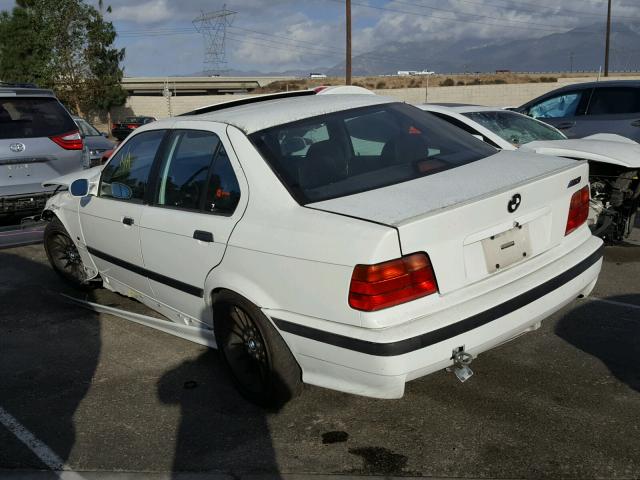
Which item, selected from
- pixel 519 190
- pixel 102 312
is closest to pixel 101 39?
pixel 102 312

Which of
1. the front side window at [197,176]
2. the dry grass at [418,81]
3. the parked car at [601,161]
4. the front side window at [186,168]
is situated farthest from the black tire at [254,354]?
the dry grass at [418,81]

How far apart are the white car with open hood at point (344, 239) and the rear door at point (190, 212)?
0.01 metres

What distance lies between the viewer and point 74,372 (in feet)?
13.9

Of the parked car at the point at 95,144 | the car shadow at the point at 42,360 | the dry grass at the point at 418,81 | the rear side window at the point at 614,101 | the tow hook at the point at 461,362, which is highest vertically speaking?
the rear side window at the point at 614,101

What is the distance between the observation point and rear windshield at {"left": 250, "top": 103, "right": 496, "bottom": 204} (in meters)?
3.38

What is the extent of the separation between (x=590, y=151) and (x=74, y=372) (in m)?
4.62

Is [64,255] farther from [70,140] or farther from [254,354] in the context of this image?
[254,354]

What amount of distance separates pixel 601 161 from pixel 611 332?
191 cm

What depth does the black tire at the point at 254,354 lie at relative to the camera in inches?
128

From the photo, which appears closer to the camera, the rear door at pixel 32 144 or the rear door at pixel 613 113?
the rear door at pixel 32 144

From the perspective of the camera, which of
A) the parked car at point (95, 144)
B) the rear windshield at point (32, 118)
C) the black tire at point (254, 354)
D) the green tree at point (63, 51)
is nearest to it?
the black tire at point (254, 354)

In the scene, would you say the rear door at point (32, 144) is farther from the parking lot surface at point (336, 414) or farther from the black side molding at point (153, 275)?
the parking lot surface at point (336, 414)

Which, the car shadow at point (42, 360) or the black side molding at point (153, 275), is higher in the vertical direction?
the black side molding at point (153, 275)

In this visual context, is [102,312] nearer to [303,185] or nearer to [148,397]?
[148,397]
